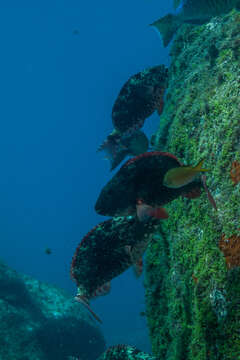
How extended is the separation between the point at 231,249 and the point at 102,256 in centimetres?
126

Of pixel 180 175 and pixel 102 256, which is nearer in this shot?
pixel 180 175

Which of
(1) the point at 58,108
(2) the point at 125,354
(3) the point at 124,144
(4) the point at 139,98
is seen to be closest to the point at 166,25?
(4) the point at 139,98

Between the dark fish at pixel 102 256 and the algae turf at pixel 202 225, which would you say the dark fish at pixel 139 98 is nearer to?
the algae turf at pixel 202 225

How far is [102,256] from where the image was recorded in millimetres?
2678

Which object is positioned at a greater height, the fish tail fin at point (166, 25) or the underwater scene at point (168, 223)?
the fish tail fin at point (166, 25)

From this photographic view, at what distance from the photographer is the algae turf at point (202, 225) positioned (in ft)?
6.29

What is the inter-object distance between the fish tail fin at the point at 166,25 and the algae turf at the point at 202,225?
0.48 metres

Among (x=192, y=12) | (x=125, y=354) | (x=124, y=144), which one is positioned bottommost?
(x=125, y=354)

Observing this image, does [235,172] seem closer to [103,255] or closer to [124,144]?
[103,255]

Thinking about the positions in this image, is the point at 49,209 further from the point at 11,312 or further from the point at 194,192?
the point at 194,192

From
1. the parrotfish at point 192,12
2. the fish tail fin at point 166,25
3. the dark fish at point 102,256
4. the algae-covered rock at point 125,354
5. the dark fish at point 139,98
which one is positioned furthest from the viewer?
the fish tail fin at point 166,25

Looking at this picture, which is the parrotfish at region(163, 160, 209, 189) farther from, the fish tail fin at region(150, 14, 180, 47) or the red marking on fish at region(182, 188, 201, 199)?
the fish tail fin at region(150, 14, 180, 47)

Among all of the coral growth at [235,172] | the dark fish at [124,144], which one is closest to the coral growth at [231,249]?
the coral growth at [235,172]

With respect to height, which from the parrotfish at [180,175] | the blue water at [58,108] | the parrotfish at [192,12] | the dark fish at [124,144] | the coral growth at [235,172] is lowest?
the coral growth at [235,172]
